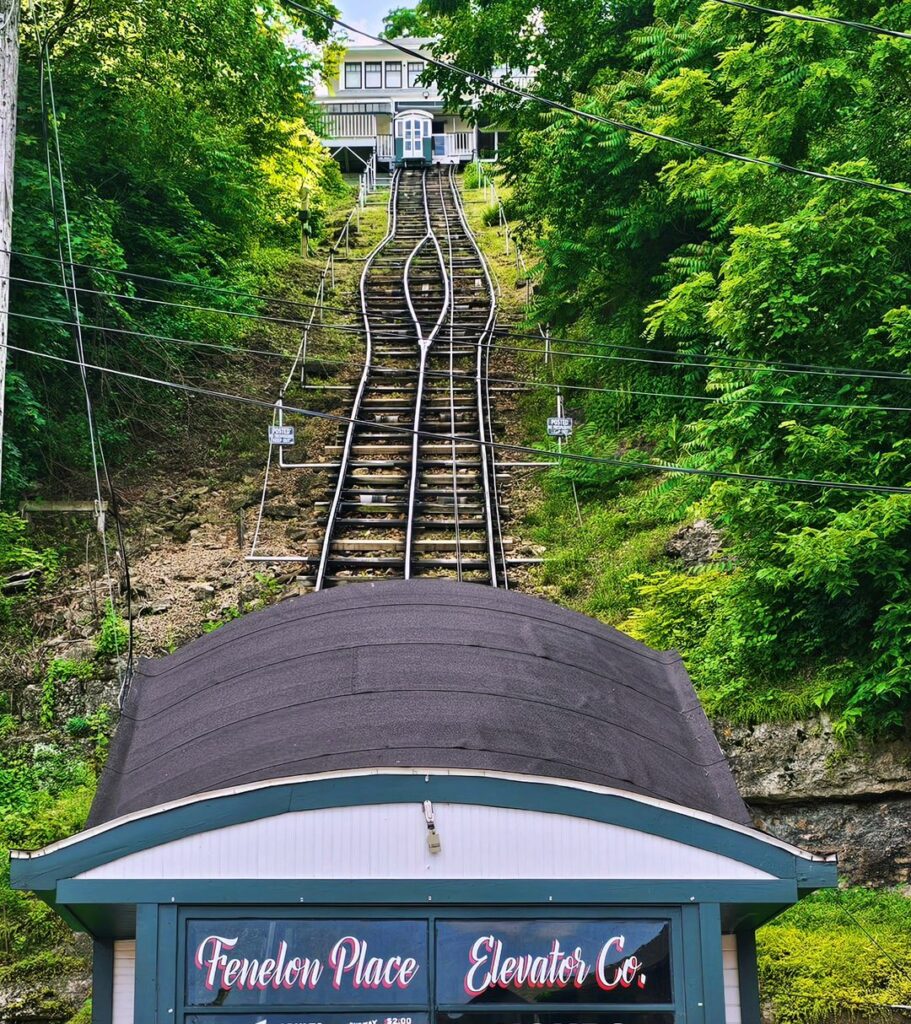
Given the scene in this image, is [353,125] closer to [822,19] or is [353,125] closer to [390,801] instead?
[822,19]

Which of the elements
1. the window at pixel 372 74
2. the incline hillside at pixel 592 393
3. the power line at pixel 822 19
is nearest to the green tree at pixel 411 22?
the incline hillside at pixel 592 393

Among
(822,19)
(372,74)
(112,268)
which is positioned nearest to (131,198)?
(112,268)

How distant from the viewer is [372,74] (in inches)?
2694

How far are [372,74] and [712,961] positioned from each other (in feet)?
224

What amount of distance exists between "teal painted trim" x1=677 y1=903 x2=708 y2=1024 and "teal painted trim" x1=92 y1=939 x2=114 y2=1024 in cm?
303

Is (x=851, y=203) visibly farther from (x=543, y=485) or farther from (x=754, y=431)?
(x=543, y=485)

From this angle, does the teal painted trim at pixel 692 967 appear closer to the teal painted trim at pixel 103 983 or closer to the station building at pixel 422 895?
the station building at pixel 422 895

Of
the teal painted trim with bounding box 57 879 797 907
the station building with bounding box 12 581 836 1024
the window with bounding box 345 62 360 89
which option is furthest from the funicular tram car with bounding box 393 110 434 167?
the teal painted trim with bounding box 57 879 797 907

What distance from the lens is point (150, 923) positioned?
19.2ft

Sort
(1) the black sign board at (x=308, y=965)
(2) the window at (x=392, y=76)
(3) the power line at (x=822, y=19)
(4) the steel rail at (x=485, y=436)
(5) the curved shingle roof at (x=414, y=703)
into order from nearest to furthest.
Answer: (1) the black sign board at (x=308, y=965)
(5) the curved shingle roof at (x=414, y=703)
(3) the power line at (x=822, y=19)
(4) the steel rail at (x=485, y=436)
(2) the window at (x=392, y=76)

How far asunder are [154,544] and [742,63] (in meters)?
9.74

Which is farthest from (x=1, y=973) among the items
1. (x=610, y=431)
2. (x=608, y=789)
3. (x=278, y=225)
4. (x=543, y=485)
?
(x=278, y=225)

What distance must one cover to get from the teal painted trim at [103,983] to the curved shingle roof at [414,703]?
31.3 inches

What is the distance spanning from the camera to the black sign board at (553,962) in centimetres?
591
